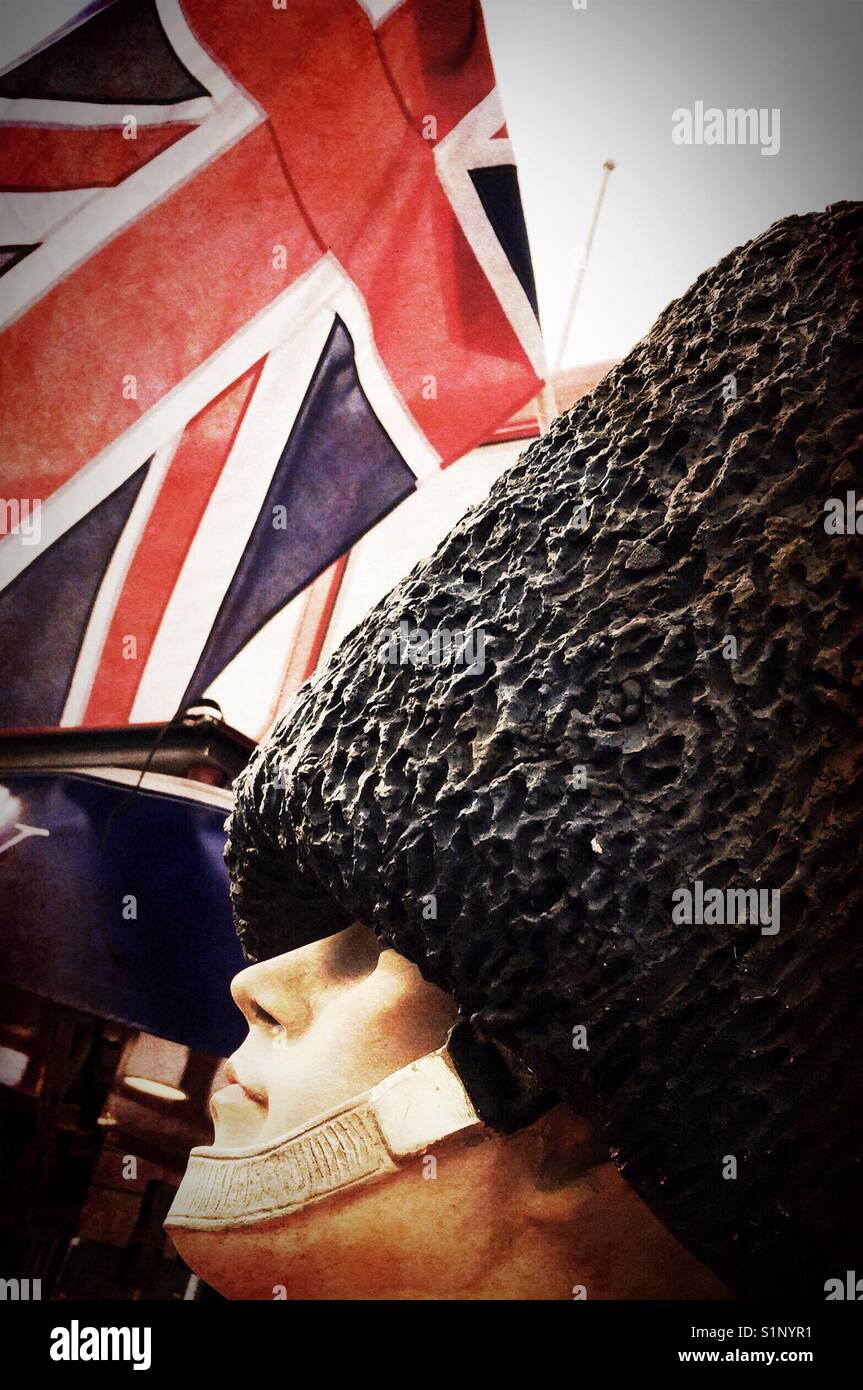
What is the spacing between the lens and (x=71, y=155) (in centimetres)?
353

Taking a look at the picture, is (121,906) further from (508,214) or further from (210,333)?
(508,214)

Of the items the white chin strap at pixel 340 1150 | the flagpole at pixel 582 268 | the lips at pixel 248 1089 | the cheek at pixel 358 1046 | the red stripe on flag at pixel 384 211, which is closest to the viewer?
the white chin strap at pixel 340 1150

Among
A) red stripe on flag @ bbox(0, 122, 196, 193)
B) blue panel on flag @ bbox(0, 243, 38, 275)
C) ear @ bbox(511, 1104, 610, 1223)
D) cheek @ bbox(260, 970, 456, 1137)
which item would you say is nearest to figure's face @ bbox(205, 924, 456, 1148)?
cheek @ bbox(260, 970, 456, 1137)

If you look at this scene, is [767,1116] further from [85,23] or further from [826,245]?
[85,23]

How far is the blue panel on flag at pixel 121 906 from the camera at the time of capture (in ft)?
10.8

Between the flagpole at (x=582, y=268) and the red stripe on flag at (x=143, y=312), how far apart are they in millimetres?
868

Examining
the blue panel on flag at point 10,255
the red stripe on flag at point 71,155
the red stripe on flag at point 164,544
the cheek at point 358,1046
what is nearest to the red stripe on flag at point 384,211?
the red stripe on flag at point 71,155

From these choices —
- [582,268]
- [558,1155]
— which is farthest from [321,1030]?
[582,268]

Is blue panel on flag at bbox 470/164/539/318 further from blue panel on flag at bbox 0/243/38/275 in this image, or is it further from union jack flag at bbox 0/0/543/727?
blue panel on flag at bbox 0/243/38/275

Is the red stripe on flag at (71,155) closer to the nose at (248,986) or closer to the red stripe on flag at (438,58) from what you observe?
the red stripe on flag at (438,58)

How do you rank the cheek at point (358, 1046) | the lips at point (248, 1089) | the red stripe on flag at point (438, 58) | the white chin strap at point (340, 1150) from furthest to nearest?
the red stripe on flag at point (438, 58), the lips at point (248, 1089), the cheek at point (358, 1046), the white chin strap at point (340, 1150)

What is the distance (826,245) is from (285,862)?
141cm

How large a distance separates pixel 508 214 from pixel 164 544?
1.54m
